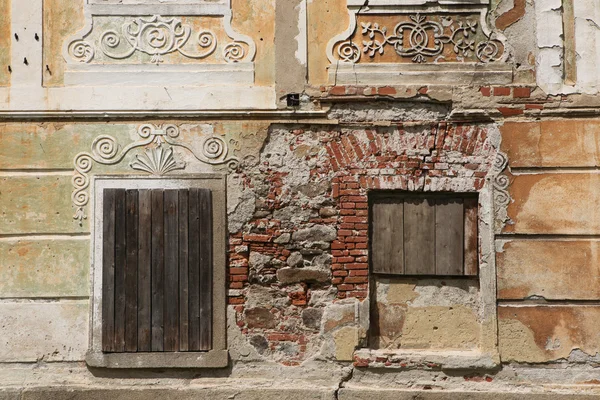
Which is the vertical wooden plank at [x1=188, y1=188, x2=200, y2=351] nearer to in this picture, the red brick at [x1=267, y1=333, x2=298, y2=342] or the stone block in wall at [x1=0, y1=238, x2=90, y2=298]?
the red brick at [x1=267, y1=333, x2=298, y2=342]

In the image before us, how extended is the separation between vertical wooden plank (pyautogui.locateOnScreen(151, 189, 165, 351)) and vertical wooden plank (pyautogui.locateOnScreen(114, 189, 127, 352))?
0.24 metres

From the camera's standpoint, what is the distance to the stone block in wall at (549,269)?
564cm

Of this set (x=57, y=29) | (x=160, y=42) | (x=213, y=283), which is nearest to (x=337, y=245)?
(x=213, y=283)

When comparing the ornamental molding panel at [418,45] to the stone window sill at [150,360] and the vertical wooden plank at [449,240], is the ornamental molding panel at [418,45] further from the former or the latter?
the stone window sill at [150,360]

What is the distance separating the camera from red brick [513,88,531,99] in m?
5.76

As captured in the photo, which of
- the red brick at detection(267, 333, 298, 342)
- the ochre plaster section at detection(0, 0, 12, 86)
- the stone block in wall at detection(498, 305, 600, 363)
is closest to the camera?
the stone block in wall at detection(498, 305, 600, 363)

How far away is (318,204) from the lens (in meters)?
5.79

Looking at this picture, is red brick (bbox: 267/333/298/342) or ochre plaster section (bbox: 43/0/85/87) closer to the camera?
red brick (bbox: 267/333/298/342)

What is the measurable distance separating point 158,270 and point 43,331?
3.46 feet

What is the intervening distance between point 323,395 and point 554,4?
3.70 meters

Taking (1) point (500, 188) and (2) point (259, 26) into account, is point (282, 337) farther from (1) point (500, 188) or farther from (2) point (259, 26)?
(2) point (259, 26)

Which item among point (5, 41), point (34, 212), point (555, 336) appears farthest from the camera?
point (5, 41)

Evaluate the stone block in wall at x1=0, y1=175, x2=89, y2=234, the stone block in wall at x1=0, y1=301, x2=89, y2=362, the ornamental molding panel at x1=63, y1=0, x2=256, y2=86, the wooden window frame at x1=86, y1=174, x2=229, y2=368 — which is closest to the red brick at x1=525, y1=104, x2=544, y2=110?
the ornamental molding panel at x1=63, y1=0, x2=256, y2=86

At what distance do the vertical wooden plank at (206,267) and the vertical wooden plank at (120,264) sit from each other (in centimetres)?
62
